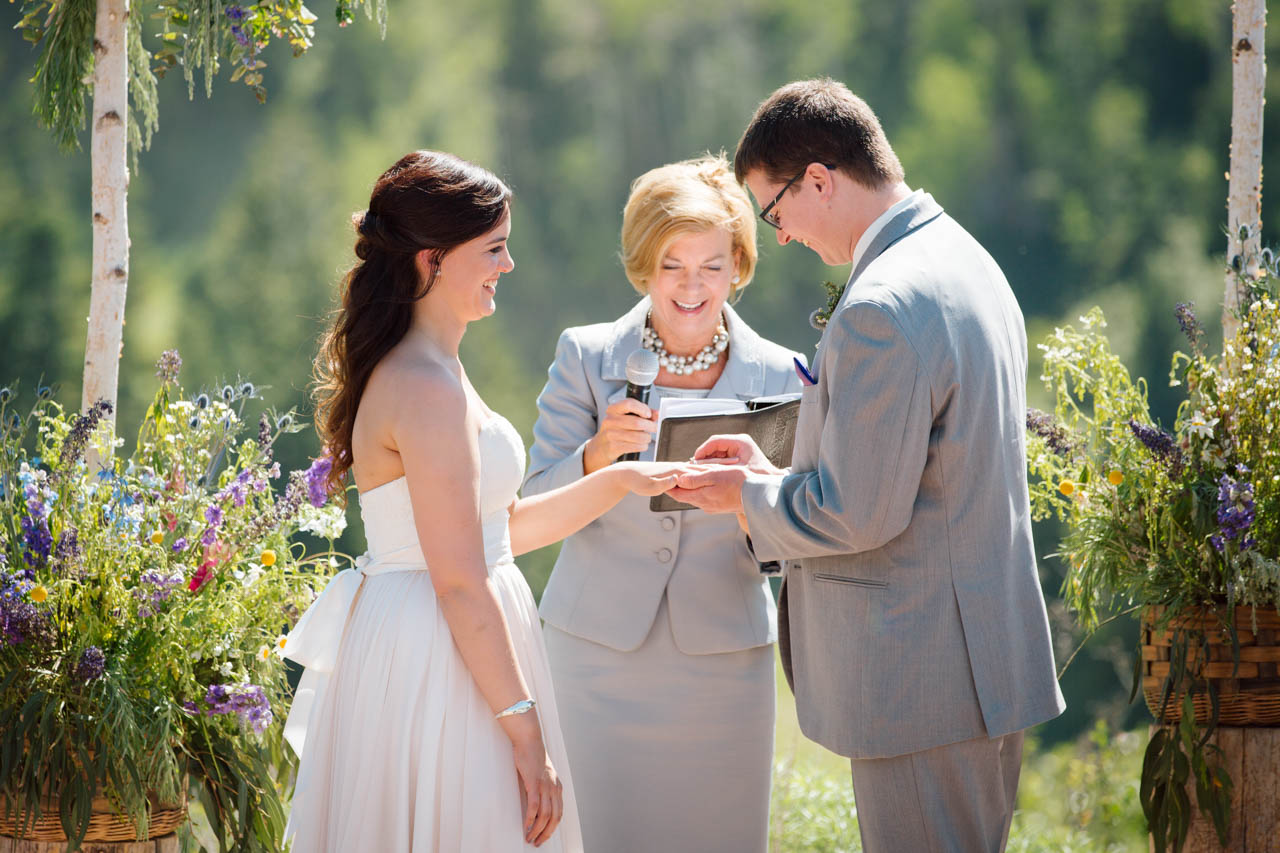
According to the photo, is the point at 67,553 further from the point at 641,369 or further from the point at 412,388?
the point at 641,369

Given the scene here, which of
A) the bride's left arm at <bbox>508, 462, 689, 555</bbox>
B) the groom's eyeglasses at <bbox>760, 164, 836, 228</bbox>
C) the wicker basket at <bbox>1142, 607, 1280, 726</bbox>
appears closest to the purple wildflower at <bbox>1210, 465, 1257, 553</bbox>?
the wicker basket at <bbox>1142, 607, 1280, 726</bbox>

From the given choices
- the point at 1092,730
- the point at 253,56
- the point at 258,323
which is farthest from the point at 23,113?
the point at 1092,730

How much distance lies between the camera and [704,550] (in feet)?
9.64

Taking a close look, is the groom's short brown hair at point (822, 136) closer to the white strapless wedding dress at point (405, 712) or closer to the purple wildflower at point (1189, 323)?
the white strapless wedding dress at point (405, 712)

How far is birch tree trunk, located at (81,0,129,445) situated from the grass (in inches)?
134

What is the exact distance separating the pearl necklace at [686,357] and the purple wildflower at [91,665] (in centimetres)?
149

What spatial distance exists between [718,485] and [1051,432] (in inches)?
42.1

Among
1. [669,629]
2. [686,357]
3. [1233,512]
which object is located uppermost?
[686,357]

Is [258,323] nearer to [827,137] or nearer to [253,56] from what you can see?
[253,56]

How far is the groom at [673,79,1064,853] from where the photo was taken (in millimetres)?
2037

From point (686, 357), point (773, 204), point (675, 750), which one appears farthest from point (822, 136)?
point (675, 750)

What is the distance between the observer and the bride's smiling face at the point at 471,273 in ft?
7.53

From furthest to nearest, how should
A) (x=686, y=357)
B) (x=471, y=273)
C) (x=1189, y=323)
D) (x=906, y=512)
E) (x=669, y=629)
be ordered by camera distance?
(x=686, y=357)
(x=669, y=629)
(x=1189, y=323)
(x=471, y=273)
(x=906, y=512)

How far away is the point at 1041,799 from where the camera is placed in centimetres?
621
